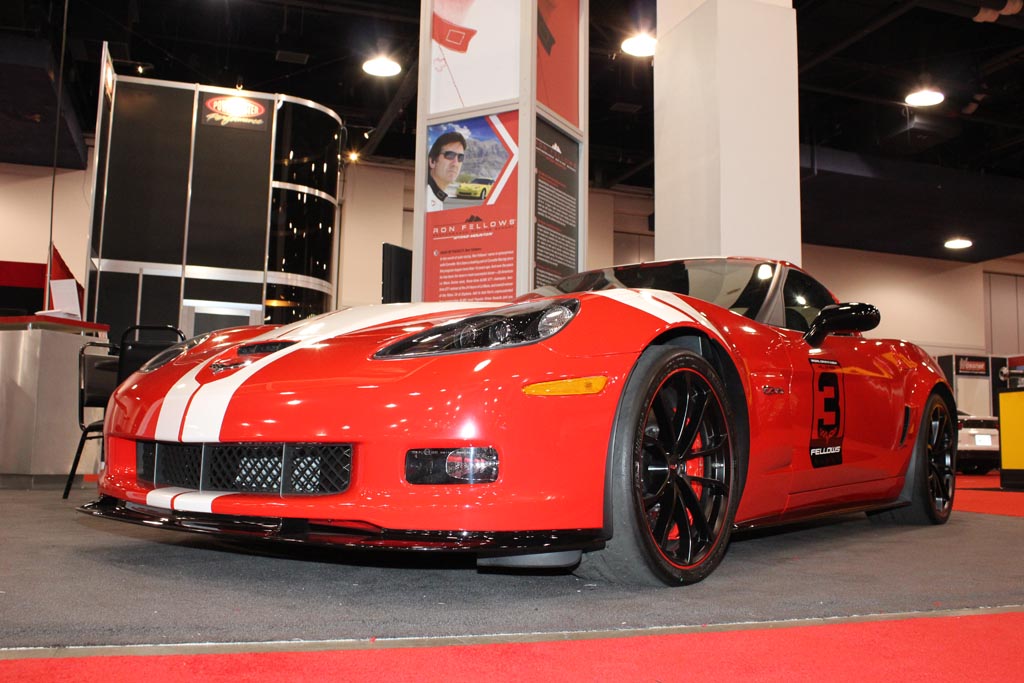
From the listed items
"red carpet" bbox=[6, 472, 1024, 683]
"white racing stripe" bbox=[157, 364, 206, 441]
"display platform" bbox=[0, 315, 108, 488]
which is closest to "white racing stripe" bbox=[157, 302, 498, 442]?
"white racing stripe" bbox=[157, 364, 206, 441]

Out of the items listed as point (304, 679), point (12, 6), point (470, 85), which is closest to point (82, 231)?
point (12, 6)

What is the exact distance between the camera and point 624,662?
1600 millimetres

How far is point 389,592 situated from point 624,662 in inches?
33.2

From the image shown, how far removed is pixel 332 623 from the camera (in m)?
1.85

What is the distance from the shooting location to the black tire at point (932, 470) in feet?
13.2

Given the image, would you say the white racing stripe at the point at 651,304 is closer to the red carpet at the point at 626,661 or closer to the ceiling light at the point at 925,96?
the red carpet at the point at 626,661

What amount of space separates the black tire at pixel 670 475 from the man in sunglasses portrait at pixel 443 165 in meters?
2.56

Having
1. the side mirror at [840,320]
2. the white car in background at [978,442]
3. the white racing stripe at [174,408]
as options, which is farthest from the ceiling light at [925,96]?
the white racing stripe at [174,408]

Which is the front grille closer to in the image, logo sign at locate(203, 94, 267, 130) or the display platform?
the display platform

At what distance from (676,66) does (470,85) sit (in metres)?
1.79

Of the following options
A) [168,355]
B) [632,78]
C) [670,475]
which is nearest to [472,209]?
[168,355]

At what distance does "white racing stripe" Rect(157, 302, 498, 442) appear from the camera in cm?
230

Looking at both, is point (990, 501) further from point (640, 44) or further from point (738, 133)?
point (640, 44)

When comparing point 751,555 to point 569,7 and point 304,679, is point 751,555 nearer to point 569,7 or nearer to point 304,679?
point 304,679
